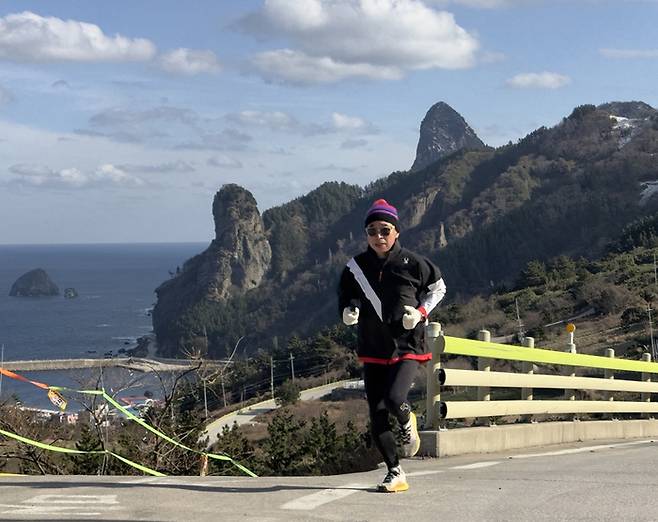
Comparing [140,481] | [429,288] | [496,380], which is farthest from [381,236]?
[496,380]

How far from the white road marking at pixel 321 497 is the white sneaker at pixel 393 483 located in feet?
0.50

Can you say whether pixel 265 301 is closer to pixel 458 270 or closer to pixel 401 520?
pixel 458 270

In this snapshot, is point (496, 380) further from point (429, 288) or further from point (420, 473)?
point (429, 288)

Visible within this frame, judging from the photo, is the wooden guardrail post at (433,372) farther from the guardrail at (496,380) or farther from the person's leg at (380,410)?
the person's leg at (380,410)

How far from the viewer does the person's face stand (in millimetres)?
5926

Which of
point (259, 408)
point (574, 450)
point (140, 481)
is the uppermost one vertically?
point (140, 481)

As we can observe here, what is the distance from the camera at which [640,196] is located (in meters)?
144

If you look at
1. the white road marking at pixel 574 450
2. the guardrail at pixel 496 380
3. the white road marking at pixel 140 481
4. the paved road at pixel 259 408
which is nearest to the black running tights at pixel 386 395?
the white road marking at pixel 140 481

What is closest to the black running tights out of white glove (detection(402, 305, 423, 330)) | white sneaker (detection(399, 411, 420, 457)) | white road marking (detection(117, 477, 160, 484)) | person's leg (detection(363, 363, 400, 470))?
person's leg (detection(363, 363, 400, 470))

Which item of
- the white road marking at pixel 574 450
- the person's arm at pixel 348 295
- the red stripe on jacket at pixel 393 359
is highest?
the person's arm at pixel 348 295

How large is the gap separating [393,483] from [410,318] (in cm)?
104

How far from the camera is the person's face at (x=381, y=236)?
5.93 metres

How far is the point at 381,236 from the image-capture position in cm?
592

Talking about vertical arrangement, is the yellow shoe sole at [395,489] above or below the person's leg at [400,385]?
below
